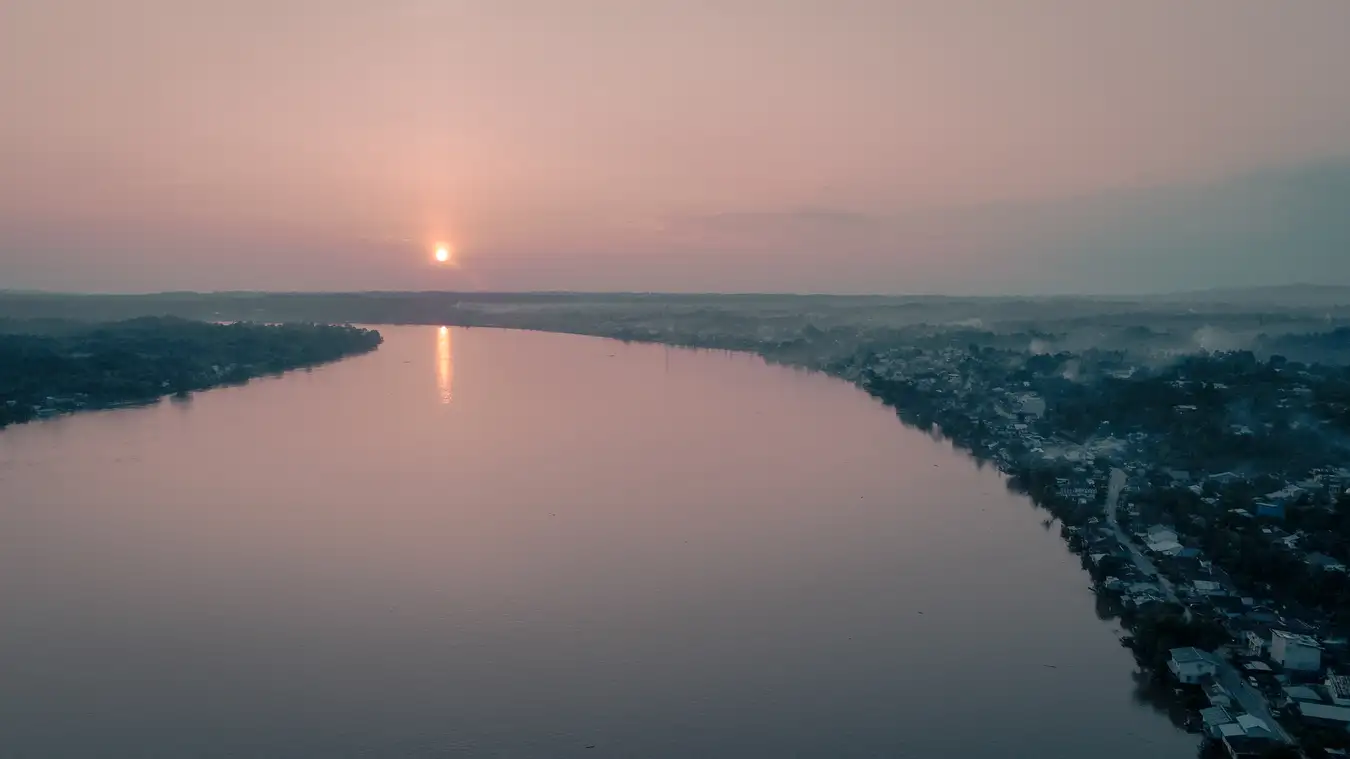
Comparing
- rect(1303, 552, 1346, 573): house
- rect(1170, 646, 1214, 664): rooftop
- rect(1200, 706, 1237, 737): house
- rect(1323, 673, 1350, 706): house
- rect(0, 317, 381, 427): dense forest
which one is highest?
rect(0, 317, 381, 427): dense forest

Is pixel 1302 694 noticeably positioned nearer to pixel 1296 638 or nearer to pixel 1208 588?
pixel 1296 638

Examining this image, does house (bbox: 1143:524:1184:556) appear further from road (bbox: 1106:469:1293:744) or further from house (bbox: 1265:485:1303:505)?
house (bbox: 1265:485:1303:505)

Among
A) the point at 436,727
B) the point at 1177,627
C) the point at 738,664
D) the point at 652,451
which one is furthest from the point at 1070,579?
the point at 652,451

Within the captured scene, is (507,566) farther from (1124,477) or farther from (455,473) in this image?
(1124,477)

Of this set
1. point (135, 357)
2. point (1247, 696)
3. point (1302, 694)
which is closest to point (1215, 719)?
point (1247, 696)

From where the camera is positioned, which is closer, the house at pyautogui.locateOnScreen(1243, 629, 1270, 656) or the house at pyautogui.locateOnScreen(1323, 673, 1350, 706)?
the house at pyautogui.locateOnScreen(1323, 673, 1350, 706)

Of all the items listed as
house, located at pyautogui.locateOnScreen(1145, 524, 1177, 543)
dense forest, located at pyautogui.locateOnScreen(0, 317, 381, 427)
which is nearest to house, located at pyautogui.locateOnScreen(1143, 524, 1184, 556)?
house, located at pyautogui.locateOnScreen(1145, 524, 1177, 543)

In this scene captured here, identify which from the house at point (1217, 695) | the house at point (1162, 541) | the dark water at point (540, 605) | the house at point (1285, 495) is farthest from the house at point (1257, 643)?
the house at point (1285, 495)
